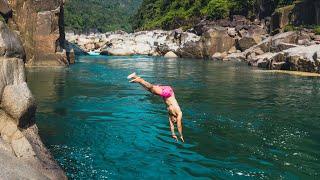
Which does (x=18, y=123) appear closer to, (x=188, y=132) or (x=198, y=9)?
(x=188, y=132)

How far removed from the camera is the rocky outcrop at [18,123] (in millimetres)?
11414

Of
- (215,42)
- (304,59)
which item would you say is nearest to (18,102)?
(304,59)

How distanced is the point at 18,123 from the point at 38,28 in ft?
132

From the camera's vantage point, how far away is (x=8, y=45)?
13672 millimetres

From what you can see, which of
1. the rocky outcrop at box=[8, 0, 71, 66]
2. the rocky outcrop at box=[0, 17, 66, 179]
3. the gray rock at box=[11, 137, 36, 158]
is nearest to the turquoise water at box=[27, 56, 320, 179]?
the rocky outcrop at box=[0, 17, 66, 179]

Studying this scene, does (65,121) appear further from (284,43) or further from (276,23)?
(276,23)

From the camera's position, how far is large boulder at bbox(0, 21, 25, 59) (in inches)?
530

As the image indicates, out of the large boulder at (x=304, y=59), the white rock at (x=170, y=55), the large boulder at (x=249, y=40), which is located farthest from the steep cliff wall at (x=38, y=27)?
the white rock at (x=170, y=55)

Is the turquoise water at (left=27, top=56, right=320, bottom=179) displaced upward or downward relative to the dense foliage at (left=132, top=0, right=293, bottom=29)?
downward

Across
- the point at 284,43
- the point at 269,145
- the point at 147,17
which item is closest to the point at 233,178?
the point at 269,145

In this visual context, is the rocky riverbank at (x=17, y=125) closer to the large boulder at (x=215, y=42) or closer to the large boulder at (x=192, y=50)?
the large boulder at (x=215, y=42)

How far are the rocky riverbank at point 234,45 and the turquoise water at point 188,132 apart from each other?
14.7 meters

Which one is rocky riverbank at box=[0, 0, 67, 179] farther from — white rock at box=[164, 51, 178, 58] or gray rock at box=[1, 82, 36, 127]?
white rock at box=[164, 51, 178, 58]

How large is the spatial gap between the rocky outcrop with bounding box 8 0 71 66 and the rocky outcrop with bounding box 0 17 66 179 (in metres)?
37.9
